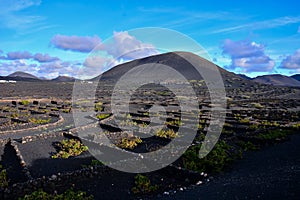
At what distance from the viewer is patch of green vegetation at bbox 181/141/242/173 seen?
1220 cm

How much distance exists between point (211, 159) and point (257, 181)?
295 centimetres

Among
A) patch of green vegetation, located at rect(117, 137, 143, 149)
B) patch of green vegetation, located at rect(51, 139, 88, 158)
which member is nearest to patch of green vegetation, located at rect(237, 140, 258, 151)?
patch of green vegetation, located at rect(117, 137, 143, 149)

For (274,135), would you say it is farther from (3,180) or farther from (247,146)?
(3,180)

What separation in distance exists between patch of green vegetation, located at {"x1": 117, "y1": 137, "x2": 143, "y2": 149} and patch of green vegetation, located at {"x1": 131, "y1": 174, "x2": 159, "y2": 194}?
5.98 meters

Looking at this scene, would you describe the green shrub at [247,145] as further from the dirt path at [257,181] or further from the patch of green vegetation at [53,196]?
the patch of green vegetation at [53,196]

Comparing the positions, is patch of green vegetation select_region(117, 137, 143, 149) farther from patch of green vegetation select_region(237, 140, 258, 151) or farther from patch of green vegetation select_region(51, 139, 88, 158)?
patch of green vegetation select_region(237, 140, 258, 151)

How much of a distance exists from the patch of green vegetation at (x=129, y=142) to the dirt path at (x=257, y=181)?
6565mm

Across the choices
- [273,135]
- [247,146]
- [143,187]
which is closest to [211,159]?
[143,187]

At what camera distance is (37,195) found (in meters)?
9.16

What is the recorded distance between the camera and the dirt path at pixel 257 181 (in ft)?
28.9

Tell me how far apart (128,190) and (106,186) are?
0.93 meters

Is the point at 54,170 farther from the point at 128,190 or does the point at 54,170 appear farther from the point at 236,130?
the point at 236,130

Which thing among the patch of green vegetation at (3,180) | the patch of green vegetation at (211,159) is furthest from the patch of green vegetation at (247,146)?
the patch of green vegetation at (3,180)

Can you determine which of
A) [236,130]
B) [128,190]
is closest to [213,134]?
[236,130]
